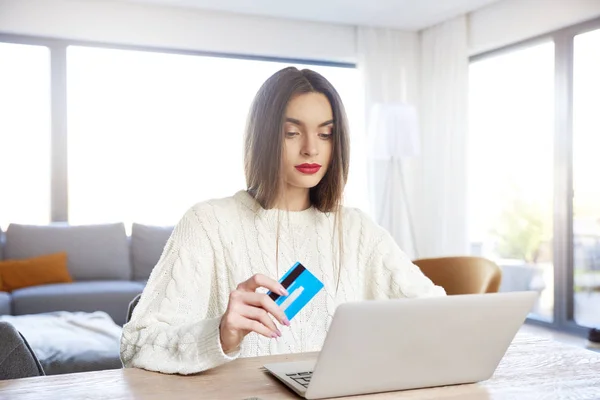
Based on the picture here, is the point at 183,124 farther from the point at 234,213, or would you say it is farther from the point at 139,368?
the point at 139,368

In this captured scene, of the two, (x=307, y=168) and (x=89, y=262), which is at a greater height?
(x=307, y=168)

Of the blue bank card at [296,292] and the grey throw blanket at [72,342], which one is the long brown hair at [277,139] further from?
the grey throw blanket at [72,342]

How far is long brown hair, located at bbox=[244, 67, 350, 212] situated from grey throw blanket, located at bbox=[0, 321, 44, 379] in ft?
1.94

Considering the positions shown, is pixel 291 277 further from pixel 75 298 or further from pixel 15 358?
pixel 75 298

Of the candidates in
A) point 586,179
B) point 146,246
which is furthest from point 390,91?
point 146,246

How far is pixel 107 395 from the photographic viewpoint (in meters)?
1.00

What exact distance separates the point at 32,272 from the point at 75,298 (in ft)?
1.61

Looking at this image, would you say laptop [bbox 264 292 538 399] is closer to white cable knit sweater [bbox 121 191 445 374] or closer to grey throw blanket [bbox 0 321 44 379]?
white cable knit sweater [bbox 121 191 445 374]

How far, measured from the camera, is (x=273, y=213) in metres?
1.63

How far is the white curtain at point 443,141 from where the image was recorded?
5859 mm

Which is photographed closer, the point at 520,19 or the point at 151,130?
the point at 520,19

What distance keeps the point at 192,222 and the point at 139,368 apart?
0.41 meters

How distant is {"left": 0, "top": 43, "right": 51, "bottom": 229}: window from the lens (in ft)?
17.6

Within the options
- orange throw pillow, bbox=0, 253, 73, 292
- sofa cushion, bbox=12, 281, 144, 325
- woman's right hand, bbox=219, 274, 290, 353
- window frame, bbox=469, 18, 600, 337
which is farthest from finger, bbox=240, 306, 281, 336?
window frame, bbox=469, 18, 600, 337
